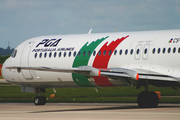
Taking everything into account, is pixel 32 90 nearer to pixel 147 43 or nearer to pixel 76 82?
pixel 76 82

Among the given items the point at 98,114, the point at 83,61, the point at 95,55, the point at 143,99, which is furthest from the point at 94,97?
the point at 98,114

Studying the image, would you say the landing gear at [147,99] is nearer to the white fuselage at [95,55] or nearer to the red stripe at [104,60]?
the white fuselage at [95,55]

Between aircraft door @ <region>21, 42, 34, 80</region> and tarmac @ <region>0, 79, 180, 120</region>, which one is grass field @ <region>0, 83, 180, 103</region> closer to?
aircraft door @ <region>21, 42, 34, 80</region>

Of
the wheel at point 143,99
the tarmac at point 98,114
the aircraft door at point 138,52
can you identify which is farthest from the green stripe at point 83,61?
the wheel at point 143,99

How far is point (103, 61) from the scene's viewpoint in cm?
2692

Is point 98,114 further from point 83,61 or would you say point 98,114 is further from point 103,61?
point 83,61

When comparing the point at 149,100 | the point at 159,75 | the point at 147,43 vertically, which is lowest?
the point at 149,100

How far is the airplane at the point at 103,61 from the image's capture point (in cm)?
2434

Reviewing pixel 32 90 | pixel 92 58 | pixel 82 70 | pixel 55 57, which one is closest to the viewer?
pixel 82 70

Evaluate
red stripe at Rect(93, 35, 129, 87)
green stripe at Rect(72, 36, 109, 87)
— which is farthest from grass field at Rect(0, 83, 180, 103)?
red stripe at Rect(93, 35, 129, 87)

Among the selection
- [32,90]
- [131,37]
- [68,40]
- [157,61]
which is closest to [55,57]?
[68,40]

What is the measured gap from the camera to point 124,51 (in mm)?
26234

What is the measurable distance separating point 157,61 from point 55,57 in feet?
25.2

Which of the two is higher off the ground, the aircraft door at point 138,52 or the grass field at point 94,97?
the aircraft door at point 138,52
